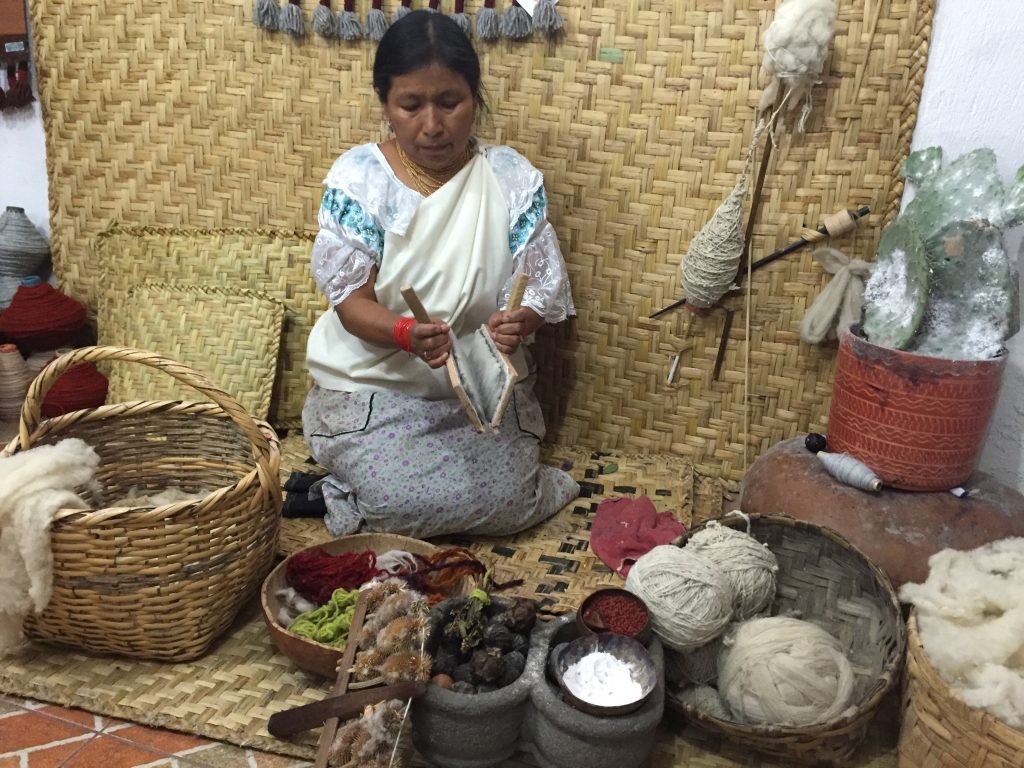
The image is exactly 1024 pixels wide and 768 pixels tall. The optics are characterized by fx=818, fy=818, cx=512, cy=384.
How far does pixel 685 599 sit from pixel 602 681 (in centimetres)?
22

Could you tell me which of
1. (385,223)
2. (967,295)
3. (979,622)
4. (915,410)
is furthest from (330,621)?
(967,295)

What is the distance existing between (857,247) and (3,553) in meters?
1.92

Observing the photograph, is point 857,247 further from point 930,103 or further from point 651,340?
point 651,340

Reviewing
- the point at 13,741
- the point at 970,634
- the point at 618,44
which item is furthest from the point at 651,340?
the point at 13,741

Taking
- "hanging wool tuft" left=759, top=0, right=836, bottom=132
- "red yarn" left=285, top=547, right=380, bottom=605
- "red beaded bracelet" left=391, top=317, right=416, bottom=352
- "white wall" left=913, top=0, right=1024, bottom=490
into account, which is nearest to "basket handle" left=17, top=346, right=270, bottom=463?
"red yarn" left=285, top=547, right=380, bottom=605

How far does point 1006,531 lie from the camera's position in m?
1.68

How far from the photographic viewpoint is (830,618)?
166 centimetres

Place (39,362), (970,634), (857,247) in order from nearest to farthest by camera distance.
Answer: (970,634)
(857,247)
(39,362)

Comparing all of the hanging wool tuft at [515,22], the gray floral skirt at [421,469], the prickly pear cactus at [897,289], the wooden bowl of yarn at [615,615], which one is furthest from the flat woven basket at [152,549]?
the prickly pear cactus at [897,289]

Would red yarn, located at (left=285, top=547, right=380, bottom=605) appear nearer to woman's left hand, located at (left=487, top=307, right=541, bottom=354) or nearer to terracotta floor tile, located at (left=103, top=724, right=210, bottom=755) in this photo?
terracotta floor tile, located at (left=103, top=724, right=210, bottom=755)

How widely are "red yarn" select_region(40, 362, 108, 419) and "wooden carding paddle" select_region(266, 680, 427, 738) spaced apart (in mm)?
1493

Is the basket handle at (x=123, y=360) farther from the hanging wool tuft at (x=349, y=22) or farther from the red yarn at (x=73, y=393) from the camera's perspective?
the hanging wool tuft at (x=349, y=22)

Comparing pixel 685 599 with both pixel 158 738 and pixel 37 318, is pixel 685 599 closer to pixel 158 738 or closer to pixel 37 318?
pixel 158 738

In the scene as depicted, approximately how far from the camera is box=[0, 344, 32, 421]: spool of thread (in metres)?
2.46
